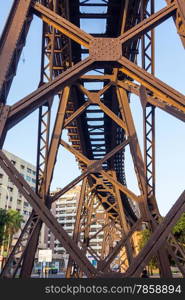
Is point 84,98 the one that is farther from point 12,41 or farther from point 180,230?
point 180,230

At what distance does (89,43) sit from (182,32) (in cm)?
175

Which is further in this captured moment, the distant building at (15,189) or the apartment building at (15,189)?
the apartment building at (15,189)

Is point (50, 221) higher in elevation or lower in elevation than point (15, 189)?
lower

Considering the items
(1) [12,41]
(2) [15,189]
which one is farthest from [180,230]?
(2) [15,189]

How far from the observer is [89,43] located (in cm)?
541

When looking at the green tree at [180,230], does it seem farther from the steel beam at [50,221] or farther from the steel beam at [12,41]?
the steel beam at [12,41]

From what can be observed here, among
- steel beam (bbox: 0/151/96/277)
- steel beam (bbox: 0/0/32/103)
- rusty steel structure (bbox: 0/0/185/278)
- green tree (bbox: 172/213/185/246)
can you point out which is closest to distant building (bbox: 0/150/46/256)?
green tree (bbox: 172/213/185/246)

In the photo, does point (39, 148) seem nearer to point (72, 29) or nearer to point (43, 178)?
point (43, 178)

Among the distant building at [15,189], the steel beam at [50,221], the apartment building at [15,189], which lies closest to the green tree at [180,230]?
the steel beam at [50,221]

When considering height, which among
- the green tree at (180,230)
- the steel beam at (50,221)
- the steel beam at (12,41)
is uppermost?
the steel beam at (12,41)

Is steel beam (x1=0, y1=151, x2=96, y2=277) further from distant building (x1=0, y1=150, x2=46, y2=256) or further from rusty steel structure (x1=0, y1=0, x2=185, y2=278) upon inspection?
distant building (x1=0, y1=150, x2=46, y2=256)

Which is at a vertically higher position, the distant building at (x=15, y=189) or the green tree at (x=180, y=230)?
the distant building at (x=15, y=189)

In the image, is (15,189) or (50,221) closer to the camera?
(50,221)

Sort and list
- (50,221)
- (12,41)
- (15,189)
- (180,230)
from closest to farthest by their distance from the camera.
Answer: (50,221) → (12,41) → (180,230) → (15,189)
